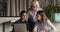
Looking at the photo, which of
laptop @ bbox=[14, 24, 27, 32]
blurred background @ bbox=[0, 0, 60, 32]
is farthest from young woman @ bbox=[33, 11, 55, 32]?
blurred background @ bbox=[0, 0, 60, 32]

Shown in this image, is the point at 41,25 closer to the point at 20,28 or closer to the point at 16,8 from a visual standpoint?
the point at 20,28

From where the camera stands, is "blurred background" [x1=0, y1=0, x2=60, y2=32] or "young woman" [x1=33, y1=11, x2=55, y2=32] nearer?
"young woman" [x1=33, y1=11, x2=55, y2=32]

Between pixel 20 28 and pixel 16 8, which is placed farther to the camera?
pixel 16 8

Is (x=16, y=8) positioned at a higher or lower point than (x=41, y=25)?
higher

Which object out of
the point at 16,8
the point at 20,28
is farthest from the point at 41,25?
the point at 16,8

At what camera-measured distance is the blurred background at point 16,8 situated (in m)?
3.26

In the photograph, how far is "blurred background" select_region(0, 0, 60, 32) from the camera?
10.7 feet

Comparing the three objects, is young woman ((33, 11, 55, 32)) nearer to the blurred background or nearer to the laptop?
the laptop

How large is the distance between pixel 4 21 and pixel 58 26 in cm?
117

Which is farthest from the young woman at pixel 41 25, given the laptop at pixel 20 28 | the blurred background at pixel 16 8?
Result: the blurred background at pixel 16 8

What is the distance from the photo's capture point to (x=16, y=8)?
130 inches

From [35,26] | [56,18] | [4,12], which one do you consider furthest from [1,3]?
[35,26]

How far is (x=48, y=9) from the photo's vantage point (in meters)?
3.27

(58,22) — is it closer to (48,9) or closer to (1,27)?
(48,9)
